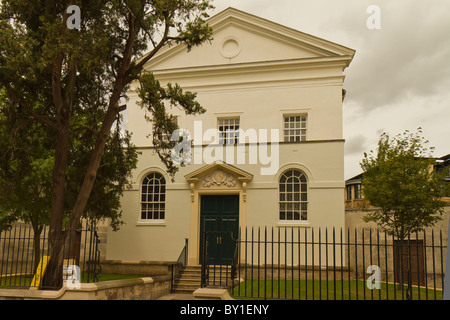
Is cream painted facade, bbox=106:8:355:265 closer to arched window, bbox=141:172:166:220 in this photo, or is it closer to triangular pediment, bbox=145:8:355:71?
triangular pediment, bbox=145:8:355:71

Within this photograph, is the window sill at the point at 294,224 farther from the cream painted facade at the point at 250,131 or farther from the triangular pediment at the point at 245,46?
the triangular pediment at the point at 245,46

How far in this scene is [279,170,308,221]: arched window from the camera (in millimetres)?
17266

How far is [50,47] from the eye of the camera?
9875mm

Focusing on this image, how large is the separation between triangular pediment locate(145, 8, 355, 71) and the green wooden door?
6.12 metres

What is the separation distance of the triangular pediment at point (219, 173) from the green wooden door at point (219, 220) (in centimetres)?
83

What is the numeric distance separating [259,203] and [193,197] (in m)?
2.78

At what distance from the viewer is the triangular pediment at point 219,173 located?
17531 millimetres

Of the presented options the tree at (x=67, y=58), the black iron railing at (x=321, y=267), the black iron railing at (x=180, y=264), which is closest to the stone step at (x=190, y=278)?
the black iron railing at (x=180, y=264)

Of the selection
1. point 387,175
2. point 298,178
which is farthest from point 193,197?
point 387,175

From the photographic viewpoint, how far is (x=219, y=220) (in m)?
17.8

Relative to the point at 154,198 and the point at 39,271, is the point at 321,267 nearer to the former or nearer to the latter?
the point at 154,198
